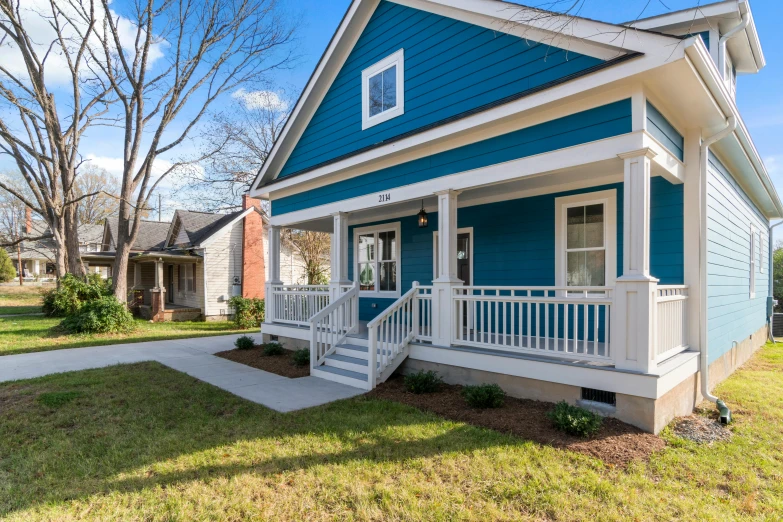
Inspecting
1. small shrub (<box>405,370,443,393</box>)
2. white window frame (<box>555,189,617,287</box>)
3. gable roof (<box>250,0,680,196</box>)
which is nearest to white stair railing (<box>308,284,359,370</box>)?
small shrub (<box>405,370,443,393</box>)

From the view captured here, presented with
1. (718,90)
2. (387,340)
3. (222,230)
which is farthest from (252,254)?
(718,90)

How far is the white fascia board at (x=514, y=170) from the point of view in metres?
4.56

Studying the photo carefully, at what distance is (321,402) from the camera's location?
562 centimetres

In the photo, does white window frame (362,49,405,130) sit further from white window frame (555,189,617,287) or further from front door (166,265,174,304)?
front door (166,265,174,304)

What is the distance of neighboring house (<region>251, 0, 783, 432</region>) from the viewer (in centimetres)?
450

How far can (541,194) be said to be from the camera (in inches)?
278

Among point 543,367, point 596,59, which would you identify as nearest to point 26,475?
point 543,367

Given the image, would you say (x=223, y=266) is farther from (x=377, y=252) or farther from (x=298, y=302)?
(x=377, y=252)

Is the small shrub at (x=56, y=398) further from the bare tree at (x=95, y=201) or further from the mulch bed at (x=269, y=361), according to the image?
the bare tree at (x=95, y=201)

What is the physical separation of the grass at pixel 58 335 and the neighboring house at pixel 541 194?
5.47 meters

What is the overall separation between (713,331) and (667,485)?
147 inches

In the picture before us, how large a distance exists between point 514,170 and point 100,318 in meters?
12.6

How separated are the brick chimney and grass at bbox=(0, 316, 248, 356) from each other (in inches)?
128

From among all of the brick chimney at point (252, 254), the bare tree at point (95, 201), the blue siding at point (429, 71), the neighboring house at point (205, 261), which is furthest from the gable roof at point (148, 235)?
the blue siding at point (429, 71)
